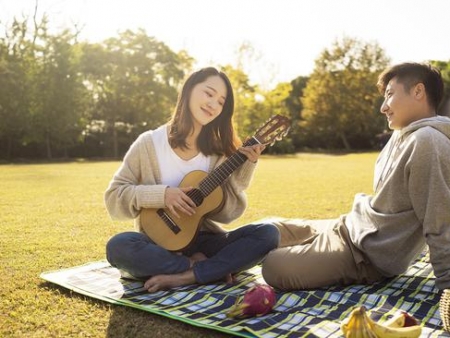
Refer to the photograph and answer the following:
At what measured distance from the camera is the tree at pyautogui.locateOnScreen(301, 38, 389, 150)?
41.2 metres

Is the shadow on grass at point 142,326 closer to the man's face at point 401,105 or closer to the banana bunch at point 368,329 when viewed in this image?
the banana bunch at point 368,329

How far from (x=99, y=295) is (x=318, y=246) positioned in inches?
68.8

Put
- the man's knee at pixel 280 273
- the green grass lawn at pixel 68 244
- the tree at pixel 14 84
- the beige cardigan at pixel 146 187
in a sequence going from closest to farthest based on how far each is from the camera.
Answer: the green grass lawn at pixel 68 244, the man's knee at pixel 280 273, the beige cardigan at pixel 146 187, the tree at pixel 14 84

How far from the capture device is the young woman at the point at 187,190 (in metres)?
3.67

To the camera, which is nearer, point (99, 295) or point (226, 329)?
point (226, 329)

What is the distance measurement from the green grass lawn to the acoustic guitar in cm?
73

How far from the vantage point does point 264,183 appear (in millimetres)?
13555

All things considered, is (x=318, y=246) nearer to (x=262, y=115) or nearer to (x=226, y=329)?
(x=226, y=329)

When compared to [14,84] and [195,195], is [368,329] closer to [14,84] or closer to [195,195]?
[195,195]

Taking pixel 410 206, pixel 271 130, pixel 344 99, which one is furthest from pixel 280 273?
pixel 344 99

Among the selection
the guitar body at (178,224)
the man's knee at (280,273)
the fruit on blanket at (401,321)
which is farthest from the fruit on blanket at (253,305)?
the guitar body at (178,224)

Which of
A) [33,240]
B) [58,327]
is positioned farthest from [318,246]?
[33,240]

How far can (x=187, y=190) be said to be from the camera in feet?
12.6

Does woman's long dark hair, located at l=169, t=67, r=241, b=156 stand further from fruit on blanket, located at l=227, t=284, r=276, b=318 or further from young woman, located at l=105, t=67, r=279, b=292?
fruit on blanket, located at l=227, t=284, r=276, b=318
